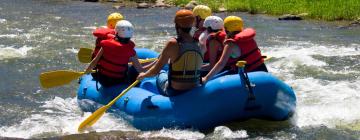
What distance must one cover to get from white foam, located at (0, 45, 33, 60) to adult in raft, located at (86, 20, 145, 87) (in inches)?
199

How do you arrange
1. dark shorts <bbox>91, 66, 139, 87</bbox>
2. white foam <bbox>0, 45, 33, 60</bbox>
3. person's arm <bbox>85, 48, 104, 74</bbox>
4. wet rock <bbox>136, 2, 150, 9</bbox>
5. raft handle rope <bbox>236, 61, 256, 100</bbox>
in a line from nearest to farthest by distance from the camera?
raft handle rope <bbox>236, 61, 256, 100</bbox> < person's arm <bbox>85, 48, 104, 74</bbox> < dark shorts <bbox>91, 66, 139, 87</bbox> < white foam <bbox>0, 45, 33, 60</bbox> < wet rock <bbox>136, 2, 150, 9</bbox>

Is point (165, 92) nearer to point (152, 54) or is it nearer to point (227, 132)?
point (227, 132)

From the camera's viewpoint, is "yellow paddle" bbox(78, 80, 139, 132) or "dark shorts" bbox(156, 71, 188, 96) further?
"yellow paddle" bbox(78, 80, 139, 132)

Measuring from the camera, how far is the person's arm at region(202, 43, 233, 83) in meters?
6.87

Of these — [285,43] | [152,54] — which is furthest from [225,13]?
[152,54]

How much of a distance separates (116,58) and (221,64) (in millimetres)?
1391

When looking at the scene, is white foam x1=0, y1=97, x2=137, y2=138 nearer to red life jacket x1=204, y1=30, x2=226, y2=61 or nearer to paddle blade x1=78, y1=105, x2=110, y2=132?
paddle blade x1=78, y1=105, x2=110, y2=132

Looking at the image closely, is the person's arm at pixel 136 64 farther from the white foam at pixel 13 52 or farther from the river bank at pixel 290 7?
the river bank at pixel 290 7

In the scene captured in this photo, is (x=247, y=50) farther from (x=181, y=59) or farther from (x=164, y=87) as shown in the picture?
(x=164, y=87)

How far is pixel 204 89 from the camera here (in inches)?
263

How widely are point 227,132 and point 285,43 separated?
7.99 metres

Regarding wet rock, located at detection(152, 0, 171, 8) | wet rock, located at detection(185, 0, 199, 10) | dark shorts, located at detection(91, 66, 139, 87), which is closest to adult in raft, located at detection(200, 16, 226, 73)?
dark shorts, located at detection(91, 66, 139, 87)

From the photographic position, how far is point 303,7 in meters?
20.9

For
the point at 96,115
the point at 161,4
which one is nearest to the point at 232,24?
the point at 96,115
